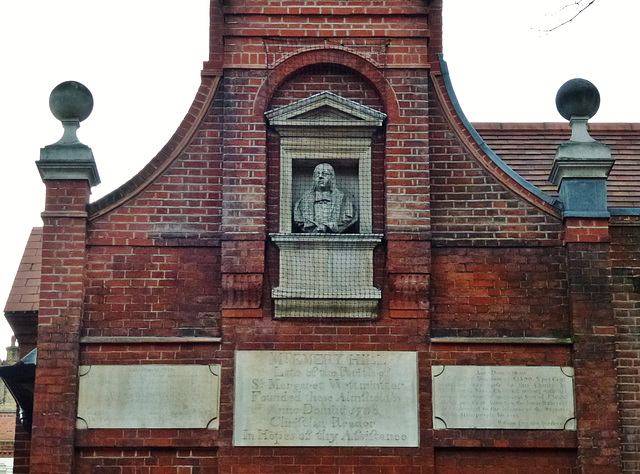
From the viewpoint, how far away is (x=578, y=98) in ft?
37.9

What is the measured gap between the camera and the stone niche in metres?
11.0

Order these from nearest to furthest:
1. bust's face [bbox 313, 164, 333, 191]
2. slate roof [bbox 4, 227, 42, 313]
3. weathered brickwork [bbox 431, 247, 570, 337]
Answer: weathered brickwork [bbox 431, 247, 570, 337] < bust's face [bbox 313, 164, 333, 191] < slate roof [bbox 4, 227, 42, 313]

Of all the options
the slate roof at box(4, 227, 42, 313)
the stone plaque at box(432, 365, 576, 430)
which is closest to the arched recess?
the stone plaque at box(432, 365, 576, 430)

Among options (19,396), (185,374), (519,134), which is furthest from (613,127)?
(19,396)

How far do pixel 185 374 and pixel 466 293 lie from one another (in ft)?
10.4

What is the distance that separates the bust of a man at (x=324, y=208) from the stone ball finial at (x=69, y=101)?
8.71ft

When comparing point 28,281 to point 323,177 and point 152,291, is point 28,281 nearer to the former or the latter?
point 152,291

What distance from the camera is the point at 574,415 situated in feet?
35.2

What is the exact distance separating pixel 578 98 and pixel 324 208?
315cm

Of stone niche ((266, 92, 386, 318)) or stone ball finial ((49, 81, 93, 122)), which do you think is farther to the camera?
stone ball finial ((49, 81, 93, 122))

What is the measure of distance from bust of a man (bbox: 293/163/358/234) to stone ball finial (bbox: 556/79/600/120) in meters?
2.71

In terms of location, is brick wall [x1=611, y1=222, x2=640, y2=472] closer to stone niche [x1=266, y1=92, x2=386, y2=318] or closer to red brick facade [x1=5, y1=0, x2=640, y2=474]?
red brick facade [x1=5, y1=0, x2=640, y2=474]

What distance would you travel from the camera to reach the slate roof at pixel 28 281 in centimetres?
1317

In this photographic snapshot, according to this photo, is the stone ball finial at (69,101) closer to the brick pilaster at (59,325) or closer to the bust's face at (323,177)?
the brick pilaster at (59,325)
